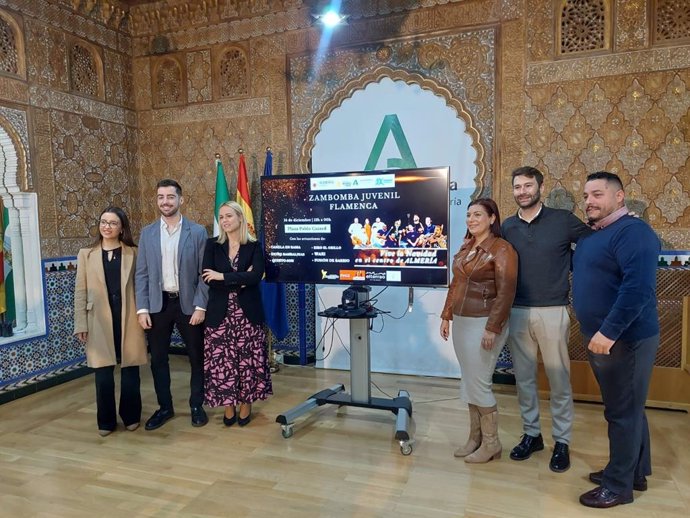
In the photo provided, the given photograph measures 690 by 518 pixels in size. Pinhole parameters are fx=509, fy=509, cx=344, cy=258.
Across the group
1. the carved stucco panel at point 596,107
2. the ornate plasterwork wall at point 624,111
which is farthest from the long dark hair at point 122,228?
the carved stucco panel at point 596,107

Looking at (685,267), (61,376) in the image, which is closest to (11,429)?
(61,376)

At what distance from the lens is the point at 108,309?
3.27 meters

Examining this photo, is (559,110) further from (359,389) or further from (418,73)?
(359,389)

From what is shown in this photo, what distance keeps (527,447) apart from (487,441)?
0.81 feet

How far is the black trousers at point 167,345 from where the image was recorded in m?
3.36

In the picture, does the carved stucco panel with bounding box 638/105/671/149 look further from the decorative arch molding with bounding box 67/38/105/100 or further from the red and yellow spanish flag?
the decorative arch molding with bounding box 67/38/105/100

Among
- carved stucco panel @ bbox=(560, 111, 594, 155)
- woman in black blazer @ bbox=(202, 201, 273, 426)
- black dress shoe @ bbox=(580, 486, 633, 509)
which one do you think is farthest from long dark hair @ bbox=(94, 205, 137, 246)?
carved stucco panel @ bbox=(560, 111, 594, 155)

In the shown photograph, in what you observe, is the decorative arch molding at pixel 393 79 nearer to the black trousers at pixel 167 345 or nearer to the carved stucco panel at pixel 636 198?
→ the carved stucco panel at pixel 636 198

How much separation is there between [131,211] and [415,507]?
4.18 meters

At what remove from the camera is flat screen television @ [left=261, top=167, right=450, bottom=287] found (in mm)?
3146

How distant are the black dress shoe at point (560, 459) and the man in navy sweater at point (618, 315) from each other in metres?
0.27

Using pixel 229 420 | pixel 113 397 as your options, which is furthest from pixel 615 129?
pixel 113 397

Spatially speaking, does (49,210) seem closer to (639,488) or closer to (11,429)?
(11,429)

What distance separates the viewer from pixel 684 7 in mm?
3744
